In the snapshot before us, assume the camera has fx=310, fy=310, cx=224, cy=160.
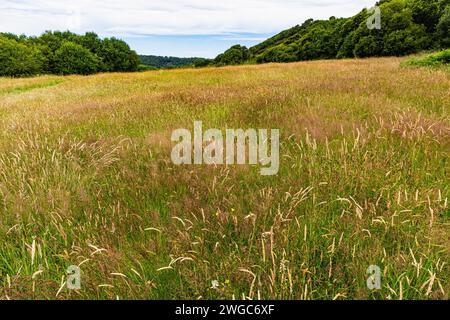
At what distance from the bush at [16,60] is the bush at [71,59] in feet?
19.4

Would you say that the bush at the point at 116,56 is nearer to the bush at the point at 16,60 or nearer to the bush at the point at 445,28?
the bush at the point at 16,60

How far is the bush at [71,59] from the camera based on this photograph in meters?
69.2

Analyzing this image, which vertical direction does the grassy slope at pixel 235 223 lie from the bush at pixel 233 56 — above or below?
below

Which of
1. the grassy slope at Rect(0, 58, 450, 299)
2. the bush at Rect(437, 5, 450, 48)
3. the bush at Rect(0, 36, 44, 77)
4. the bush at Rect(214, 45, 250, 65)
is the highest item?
the bush at Rect(214, 45, 250, 65)

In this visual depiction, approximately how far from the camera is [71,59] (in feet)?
225

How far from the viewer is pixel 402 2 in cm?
3797

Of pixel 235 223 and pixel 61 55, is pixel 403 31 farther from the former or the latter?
pixel 61 55

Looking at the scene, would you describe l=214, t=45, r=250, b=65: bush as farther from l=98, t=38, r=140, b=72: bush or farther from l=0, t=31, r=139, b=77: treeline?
l=0, t=31, r=139, b=77: treeline

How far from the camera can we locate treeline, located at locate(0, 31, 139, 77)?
2347 inches

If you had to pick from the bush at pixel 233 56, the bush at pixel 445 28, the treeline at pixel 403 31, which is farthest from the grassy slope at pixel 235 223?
the bush at pixel 233 56

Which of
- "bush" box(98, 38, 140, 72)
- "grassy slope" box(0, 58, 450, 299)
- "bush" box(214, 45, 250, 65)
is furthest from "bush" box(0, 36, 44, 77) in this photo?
"grassy slope" box(0, 58, 450, 299)

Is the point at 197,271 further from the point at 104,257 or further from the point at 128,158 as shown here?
the point at 128,158

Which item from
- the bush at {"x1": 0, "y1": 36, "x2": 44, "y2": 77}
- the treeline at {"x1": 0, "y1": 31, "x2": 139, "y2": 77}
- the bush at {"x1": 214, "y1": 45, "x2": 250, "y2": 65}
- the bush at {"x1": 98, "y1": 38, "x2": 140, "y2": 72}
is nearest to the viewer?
the bush at {"x1": 0, "y1": 36, "x2": 44, "y2": 77}

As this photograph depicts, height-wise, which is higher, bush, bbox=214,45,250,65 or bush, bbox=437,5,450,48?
bush, bbox=214,45,250,65
